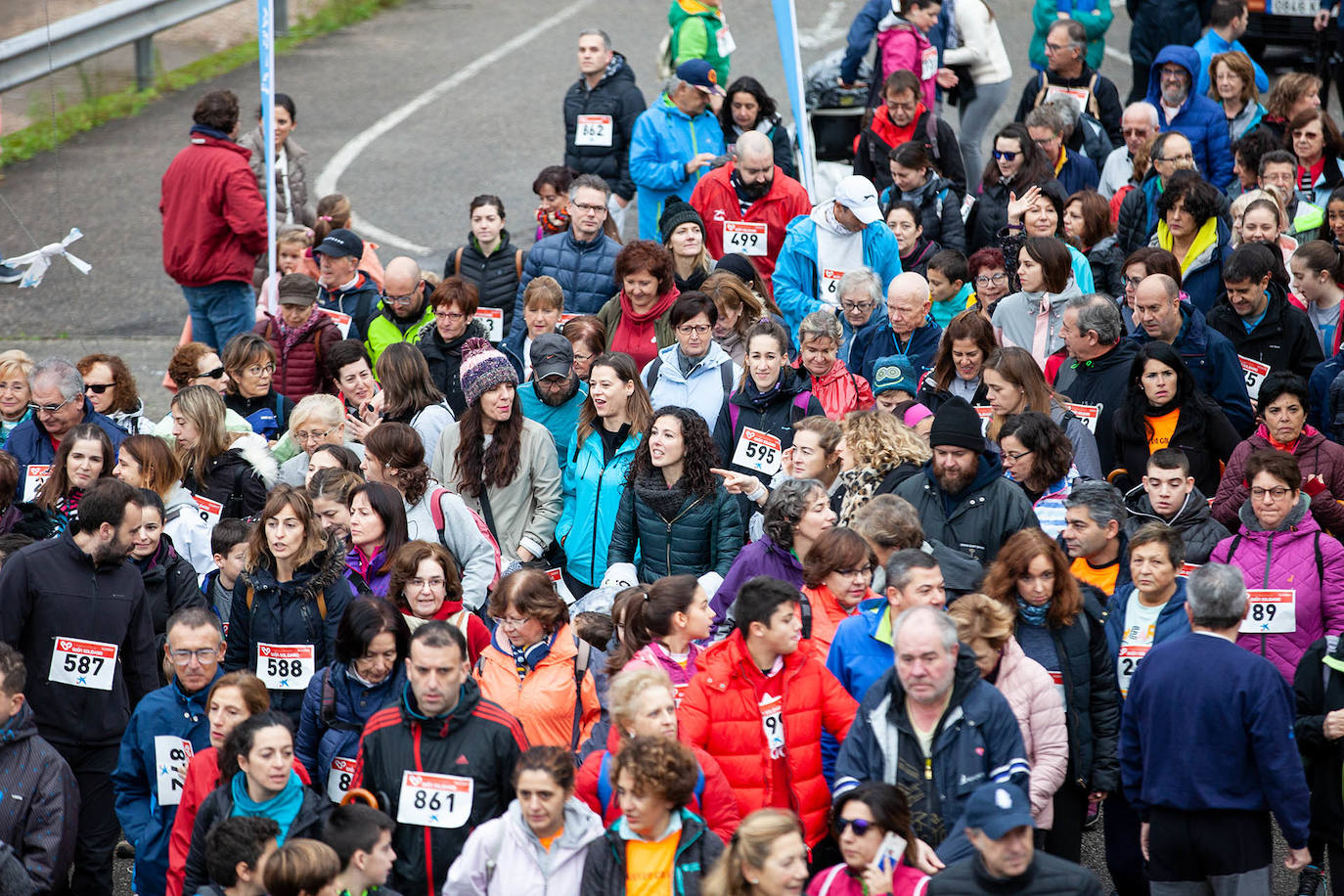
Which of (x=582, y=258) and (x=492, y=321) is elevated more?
(x=582, y=258)

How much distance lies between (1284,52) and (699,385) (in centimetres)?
1092

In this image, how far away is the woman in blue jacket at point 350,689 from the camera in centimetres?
671

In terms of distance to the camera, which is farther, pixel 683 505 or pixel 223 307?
pixel 223 307

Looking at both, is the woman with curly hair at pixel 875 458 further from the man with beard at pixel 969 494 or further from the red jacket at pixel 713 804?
the red jacket at pixel 713 804

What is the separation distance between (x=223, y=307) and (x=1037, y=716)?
771cm

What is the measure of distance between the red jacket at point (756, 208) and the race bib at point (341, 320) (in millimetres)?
2487

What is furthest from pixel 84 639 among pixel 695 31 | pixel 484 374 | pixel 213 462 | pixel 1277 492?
pixel 695 31

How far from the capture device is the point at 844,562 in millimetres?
6926

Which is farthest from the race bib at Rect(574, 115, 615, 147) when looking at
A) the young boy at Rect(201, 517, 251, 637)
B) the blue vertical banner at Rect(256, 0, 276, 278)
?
the young boy at Rect(201, 517, 251, 637)

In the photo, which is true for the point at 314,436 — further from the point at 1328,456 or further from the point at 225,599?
the point at 1328,456

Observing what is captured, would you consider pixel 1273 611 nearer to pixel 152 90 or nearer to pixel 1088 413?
pixel 1088 413

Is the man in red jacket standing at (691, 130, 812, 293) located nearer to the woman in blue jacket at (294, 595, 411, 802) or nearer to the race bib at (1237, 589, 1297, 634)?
the race bib at (1237, 589, 1297, 634)

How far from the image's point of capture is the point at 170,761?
688 centimetres

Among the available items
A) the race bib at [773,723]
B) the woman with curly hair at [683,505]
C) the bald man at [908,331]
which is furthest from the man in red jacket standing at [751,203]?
the race bib at [773,723]
